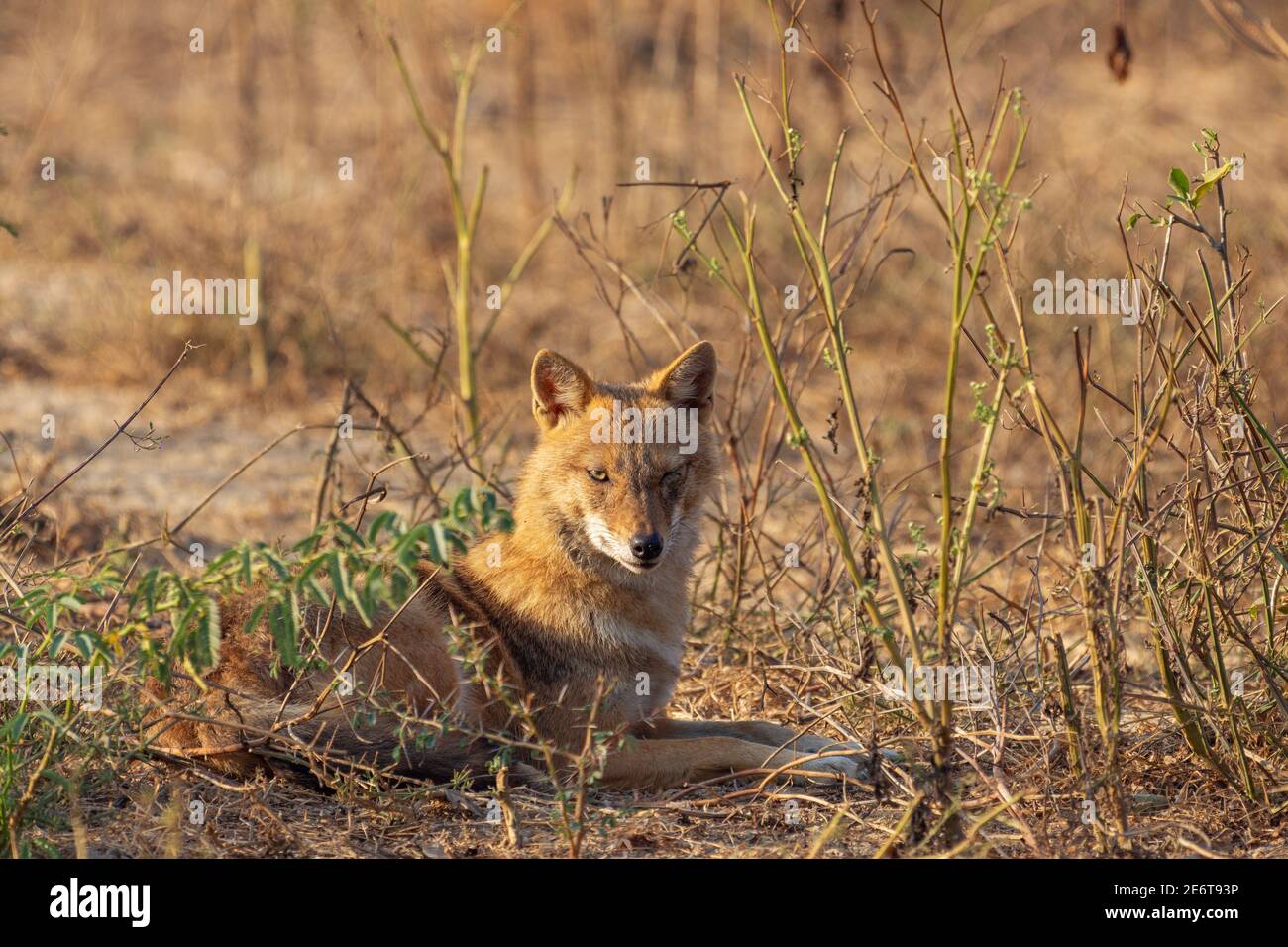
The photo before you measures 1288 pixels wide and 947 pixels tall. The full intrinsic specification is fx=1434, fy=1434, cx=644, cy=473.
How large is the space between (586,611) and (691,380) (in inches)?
36.7

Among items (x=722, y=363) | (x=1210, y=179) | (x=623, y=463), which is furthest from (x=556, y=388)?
(x=722, y=363)

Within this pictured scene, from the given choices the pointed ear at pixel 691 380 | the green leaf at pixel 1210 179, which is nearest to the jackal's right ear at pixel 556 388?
the pointed ear at pixel 691 380

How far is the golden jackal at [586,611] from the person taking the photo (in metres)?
4.74

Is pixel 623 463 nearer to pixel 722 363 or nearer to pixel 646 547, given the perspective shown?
pixel 646 547

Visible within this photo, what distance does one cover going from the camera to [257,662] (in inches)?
179

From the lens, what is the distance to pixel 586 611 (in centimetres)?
512

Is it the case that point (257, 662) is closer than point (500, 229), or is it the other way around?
point (257, 662)

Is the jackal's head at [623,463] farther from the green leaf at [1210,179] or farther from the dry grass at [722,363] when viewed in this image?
the green leaf at [1210,179]

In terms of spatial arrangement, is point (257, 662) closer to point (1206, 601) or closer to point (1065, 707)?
point (1065, 707)

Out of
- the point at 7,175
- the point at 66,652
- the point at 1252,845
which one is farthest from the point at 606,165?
the point at 1252,845

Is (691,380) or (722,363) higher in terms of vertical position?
(722,363)

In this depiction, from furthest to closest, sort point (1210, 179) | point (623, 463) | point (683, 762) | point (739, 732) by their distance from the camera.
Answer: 1. point (739, 732)
2. point (623, 463)
3. point (683, 762)
4. point (1210, 179)

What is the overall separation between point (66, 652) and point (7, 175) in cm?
778

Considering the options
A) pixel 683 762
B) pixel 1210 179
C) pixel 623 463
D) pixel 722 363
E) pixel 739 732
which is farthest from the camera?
pixel 722 363
